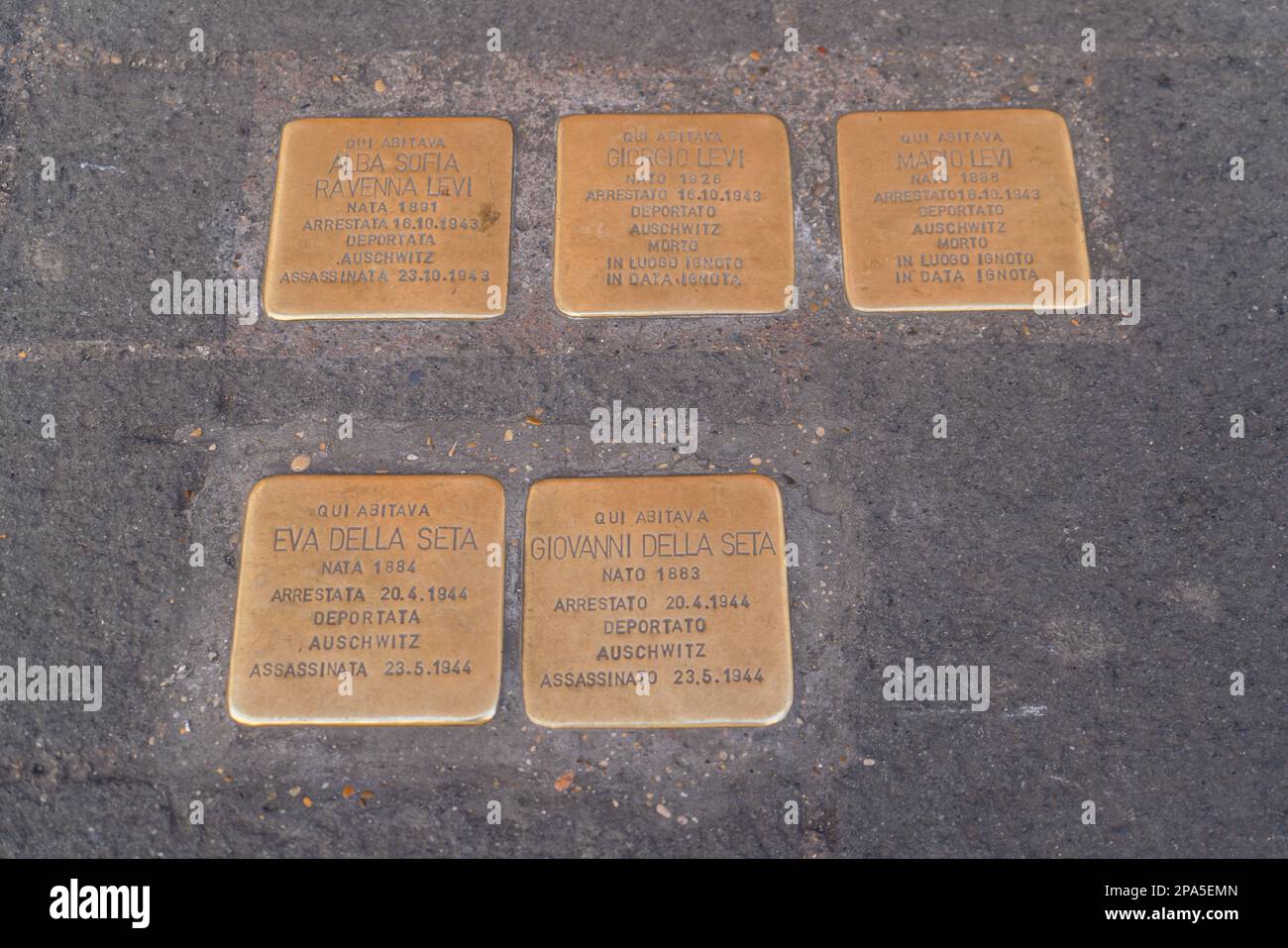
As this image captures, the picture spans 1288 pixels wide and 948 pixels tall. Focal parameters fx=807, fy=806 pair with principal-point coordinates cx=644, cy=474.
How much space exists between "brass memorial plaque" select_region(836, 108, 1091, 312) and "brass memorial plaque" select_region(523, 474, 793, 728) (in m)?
0.88

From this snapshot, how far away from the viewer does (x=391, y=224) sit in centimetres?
258

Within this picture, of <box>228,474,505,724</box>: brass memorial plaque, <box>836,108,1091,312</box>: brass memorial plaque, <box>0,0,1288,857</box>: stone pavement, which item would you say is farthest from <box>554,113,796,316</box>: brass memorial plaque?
<box>228,474,505,724</box>: brass memorial plaque

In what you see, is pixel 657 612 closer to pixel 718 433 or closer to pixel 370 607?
pixel 718 433

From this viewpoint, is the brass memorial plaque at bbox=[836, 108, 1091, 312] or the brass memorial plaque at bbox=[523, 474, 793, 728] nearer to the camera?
the brass memorial plaque at bbox=[523, 474, 793, 728]

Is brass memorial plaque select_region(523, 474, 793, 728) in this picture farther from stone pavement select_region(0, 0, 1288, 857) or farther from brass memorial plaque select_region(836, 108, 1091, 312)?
brass memorial plaque select_region(836, 108, 1091, 312)

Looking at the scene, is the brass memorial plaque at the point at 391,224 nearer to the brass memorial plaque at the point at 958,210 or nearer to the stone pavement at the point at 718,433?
the stone pavement at the point at 718,433

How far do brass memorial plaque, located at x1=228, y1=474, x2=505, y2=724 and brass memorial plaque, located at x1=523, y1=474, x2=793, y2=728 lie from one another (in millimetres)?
152

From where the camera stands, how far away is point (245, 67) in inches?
112

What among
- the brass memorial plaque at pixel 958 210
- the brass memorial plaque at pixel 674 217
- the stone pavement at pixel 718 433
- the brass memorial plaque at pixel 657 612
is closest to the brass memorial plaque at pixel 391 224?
the stone pavement at pixel 718 433

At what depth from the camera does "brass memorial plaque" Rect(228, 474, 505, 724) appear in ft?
7.61

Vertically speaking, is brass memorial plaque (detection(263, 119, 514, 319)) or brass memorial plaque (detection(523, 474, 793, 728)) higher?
brass memorial plaque (detection(263, 119, 514, 319))

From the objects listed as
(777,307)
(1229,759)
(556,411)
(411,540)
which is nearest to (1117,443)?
(1229,759)

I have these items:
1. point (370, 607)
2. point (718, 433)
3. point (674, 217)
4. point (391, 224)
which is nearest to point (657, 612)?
point (718, 433)

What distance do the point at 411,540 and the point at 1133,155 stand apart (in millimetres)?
2696
